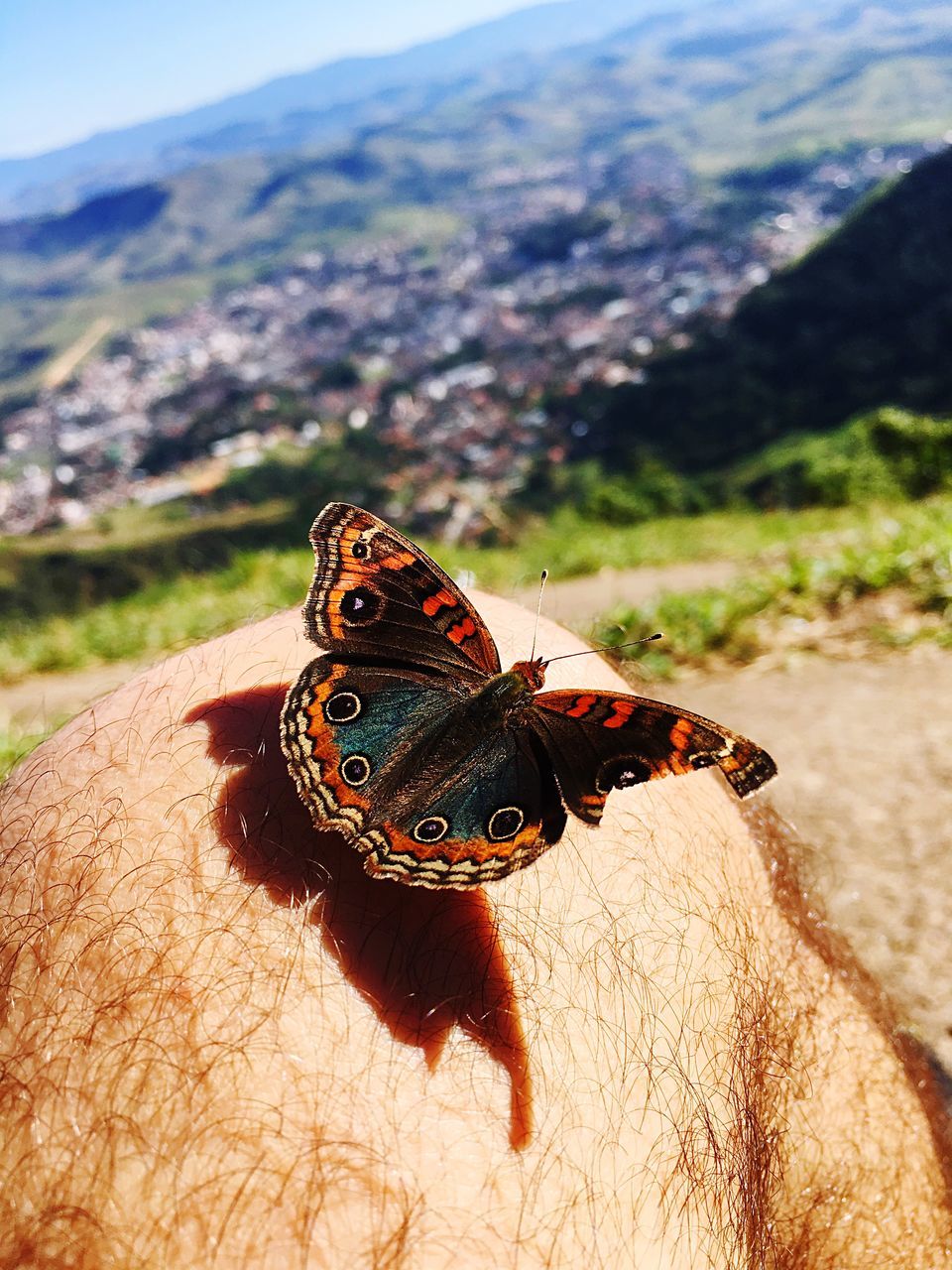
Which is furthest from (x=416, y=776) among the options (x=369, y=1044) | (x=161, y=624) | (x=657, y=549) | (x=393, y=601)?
(x=657, y=549)

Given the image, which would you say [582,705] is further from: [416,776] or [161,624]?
[161,624]

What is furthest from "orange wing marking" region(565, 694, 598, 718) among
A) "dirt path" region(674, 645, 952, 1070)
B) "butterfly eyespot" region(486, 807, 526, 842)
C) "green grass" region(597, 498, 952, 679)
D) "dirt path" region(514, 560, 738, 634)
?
"dirt path" region(514, 560, 738, 634)

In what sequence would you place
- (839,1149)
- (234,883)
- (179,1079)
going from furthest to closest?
(839,1149)
(234,883)
(179,1079)

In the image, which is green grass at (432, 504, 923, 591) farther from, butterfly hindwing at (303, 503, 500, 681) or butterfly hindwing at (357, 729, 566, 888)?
butterfly hindwing at (357, 729, 566, 888)

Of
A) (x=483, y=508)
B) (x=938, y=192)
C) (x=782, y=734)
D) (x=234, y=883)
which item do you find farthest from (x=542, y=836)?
(x=938, y=192)

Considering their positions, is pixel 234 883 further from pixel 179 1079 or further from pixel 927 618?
pixel 927 618

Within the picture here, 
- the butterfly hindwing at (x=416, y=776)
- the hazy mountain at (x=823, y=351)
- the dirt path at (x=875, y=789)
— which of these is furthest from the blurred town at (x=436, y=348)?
the butterfly hindwing at (x=416, y=776)

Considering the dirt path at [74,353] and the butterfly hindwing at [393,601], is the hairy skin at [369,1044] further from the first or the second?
the dirt path at [74,353]
